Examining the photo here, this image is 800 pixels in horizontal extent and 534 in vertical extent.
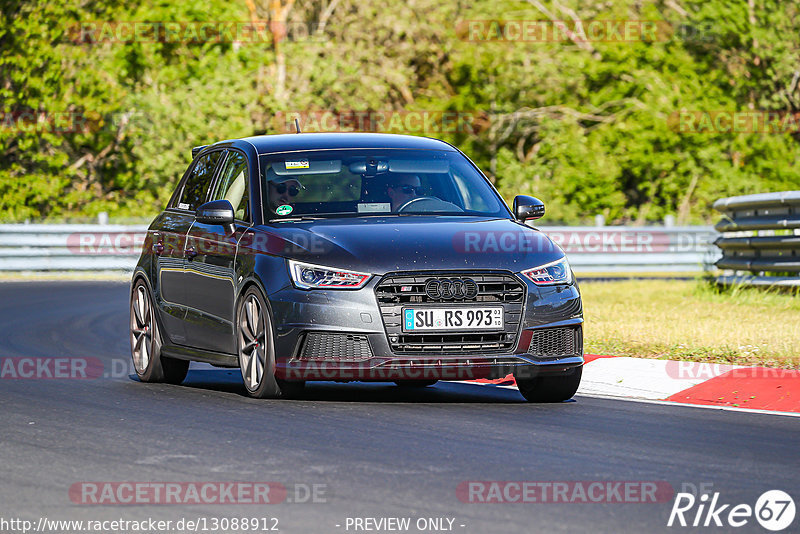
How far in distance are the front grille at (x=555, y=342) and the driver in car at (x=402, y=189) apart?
4.79ft

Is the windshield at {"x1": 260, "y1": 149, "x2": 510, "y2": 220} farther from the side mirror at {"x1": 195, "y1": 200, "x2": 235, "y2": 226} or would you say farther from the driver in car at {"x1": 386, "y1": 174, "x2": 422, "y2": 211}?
the side mirror at {"x1": 195, "y1": 200, "x2": 235, "y2": 226}

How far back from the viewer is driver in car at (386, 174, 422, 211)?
10508 millimetres

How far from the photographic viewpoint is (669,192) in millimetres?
43375

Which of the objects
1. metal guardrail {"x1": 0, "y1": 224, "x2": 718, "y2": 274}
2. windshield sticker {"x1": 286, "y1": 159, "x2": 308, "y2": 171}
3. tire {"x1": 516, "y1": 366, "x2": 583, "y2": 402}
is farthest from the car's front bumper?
metal guardrail {"x1": 0, "y1": 224, "x2": 718, "y2": 274}

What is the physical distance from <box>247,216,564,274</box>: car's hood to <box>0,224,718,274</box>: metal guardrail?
17533 millimetres

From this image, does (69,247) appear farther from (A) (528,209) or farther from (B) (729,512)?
(B) (729,512)

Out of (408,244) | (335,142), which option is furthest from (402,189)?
(408,244)

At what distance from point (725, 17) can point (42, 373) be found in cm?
3457

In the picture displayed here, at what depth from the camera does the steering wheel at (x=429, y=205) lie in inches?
413

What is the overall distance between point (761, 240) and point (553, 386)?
8.58 m

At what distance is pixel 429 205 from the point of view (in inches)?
416

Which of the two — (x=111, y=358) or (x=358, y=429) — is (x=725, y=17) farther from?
(x=358, y=429)

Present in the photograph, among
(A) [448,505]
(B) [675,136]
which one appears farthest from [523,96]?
(A) [448,505]

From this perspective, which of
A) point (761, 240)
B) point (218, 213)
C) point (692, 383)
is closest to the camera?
point (218, 213)
